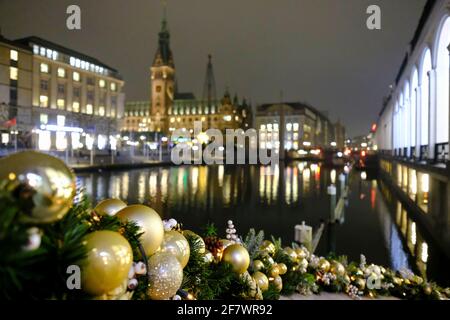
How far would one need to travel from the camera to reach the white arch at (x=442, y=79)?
1658 cm

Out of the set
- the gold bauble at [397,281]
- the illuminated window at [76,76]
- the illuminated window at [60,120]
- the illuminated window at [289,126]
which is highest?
the illuminated window at [76,76]

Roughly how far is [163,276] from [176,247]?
15.1 inches

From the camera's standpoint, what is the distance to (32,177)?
1458 millimetres

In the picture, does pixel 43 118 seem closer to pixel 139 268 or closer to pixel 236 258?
pixel 236 258

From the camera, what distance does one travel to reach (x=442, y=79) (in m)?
18.4

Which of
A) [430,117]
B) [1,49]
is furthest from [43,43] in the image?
[430,117]

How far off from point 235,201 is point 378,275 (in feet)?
66.9

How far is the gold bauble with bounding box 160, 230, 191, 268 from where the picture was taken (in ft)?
Answer: 8.63

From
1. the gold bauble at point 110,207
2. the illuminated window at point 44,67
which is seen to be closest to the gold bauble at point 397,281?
the gold bauble at point 110,207

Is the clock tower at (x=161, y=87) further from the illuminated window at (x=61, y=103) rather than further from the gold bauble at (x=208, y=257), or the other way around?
the gold bauble at (x=208, y=257)

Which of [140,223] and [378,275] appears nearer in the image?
[140,223]

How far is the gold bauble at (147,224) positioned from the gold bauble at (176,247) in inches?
8.4
